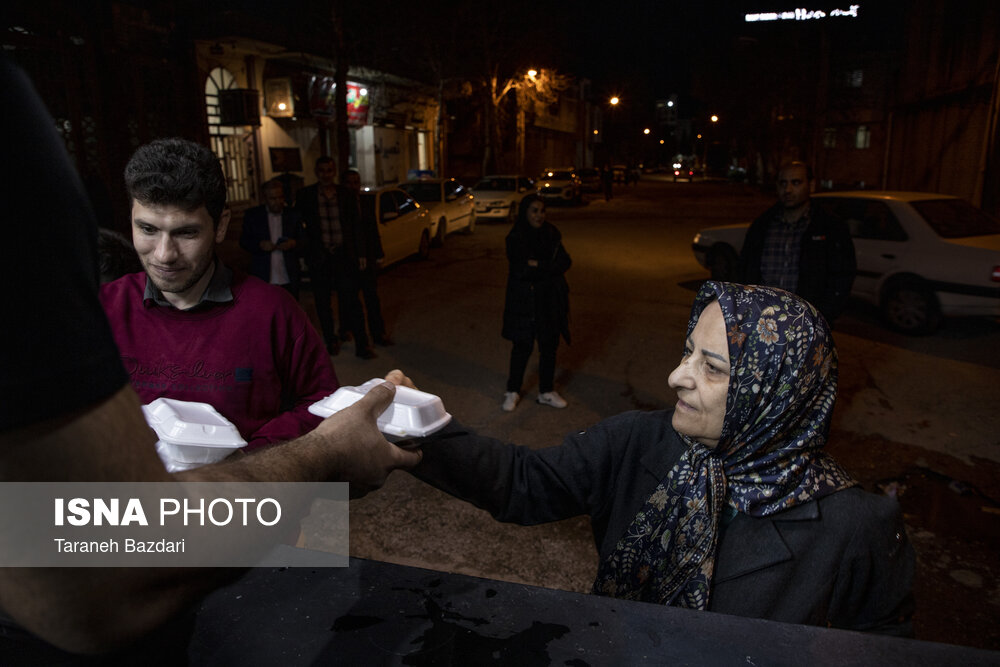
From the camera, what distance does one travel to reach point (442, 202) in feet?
55.1

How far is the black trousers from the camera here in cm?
598

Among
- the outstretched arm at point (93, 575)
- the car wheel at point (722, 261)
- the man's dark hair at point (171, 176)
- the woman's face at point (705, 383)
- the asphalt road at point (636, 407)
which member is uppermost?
the man's dark hair at point (171, 176)

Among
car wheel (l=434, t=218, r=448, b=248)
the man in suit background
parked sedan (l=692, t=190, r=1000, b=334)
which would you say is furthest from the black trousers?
car wheel (l=434, t=218, r=448, b=248)

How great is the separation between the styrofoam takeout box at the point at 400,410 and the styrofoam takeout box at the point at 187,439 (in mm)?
190

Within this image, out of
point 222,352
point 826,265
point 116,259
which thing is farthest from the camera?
point 826,265

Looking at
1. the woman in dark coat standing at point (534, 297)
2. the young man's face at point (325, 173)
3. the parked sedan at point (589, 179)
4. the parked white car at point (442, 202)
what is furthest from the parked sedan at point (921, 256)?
the parked sedan at point (589, 179)

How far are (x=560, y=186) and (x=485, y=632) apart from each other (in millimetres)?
29517

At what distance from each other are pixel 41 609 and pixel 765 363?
5.13 ft

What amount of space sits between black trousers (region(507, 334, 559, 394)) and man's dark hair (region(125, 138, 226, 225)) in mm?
4081

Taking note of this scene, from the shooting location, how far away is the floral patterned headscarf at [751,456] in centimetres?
171

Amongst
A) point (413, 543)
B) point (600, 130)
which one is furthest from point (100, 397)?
point (600, 130)

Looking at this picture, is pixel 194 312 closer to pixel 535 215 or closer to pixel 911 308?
pixel 535 215

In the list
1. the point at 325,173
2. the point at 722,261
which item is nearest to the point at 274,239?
the point at 325,173

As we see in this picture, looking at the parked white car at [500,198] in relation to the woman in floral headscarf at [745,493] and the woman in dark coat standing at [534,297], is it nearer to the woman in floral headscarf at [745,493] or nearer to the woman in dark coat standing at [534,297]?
the woman in dark coat standing at [534,297]
